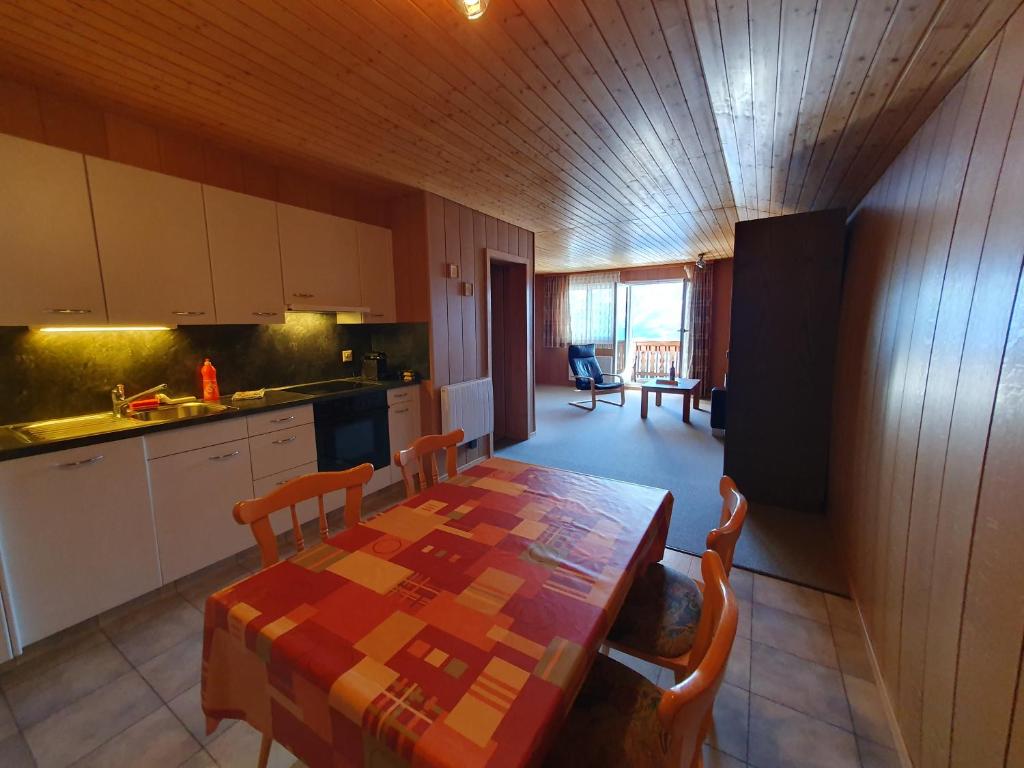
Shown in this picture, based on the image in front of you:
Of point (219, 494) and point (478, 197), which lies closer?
point (219, 494)

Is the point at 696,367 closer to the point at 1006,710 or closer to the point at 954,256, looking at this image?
the point at 954,256

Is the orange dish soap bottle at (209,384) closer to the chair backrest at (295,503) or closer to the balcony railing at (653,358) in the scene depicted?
the chair backrest at (295,503)

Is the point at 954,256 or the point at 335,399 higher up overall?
the point at 954,256

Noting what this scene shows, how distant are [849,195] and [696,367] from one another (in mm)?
4504

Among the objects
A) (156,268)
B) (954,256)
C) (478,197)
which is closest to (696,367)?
(478,197)

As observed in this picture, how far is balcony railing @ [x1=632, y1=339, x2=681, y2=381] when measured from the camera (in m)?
7.64

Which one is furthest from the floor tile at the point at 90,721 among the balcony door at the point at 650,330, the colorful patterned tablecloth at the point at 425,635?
the balcony door at the point at 650,330

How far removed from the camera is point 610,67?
5.30 feet

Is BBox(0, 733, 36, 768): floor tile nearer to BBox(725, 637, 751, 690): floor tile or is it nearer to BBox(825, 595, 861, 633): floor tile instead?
BBox(725, 637, 751, 690): floor tile

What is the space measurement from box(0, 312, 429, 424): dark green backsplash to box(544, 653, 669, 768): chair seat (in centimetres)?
269

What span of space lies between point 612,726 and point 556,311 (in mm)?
7789

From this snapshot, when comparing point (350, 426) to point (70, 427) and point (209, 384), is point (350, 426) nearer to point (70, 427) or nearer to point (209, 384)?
point (209, 384)

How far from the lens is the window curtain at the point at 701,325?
6.85m

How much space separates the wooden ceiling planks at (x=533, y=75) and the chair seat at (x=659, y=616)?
73.8 inches
